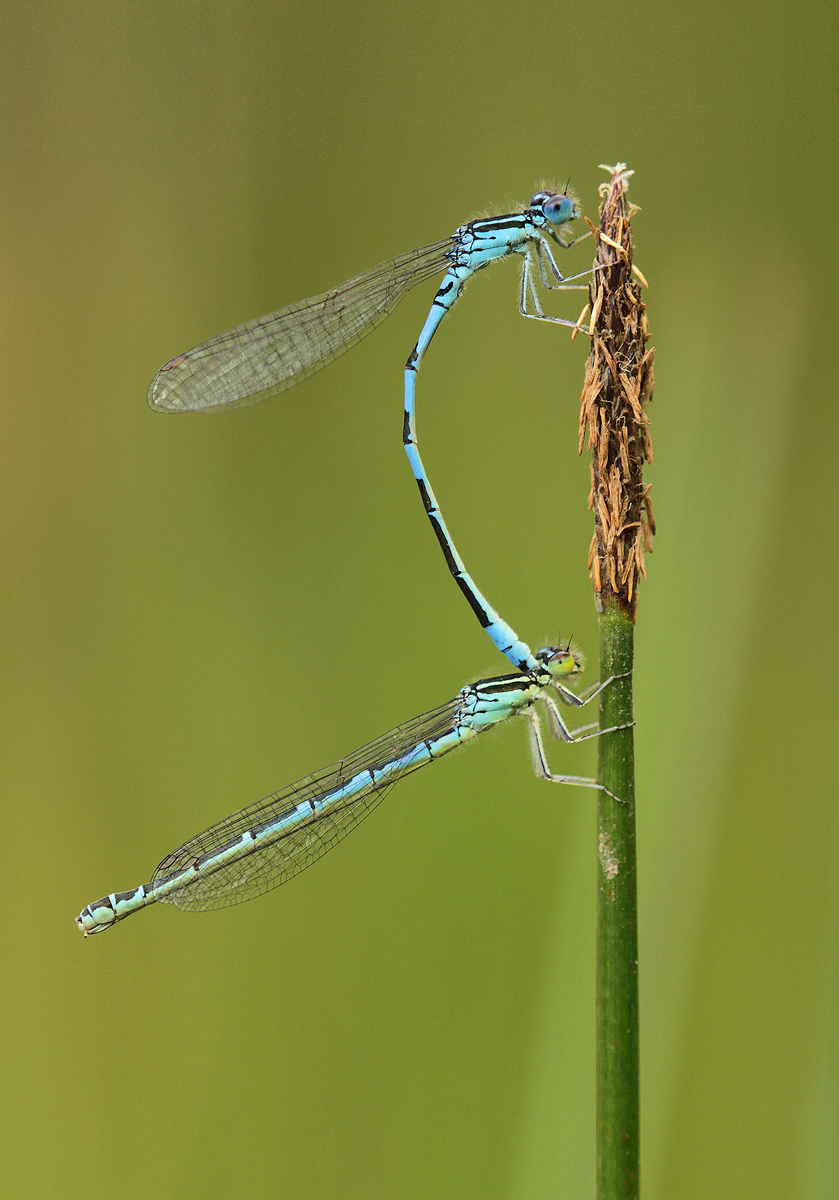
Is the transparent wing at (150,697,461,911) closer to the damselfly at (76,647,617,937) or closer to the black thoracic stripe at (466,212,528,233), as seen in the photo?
the damselfly at (76,647,617,937)

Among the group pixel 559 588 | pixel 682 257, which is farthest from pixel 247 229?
pixel 559 588

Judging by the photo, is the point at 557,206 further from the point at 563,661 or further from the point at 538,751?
the point at 538,751

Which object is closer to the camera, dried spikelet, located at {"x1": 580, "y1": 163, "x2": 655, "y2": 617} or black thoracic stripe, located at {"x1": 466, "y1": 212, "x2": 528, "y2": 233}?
dried spikelet, located at {"x1": 580, "y1": 163, "x2": 655, "y2": 617}

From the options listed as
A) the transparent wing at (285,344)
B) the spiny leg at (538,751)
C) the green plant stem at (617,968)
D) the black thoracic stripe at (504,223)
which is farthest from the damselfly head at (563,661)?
the black thoracic stripe at (504,223)

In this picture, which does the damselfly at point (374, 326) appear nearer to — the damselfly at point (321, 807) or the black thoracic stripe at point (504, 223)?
the black thoracic stripe at point (504, 223)

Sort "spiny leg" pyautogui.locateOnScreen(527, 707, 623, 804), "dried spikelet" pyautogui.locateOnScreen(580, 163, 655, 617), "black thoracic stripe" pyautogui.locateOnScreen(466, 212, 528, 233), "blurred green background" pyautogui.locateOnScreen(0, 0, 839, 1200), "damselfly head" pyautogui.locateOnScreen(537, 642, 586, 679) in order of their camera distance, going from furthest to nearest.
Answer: "black thoracic stripe" pyautogui.locateOnScreen(466, 212, 528, 233)
"blurred green background" pyautogui.locateOnScreen(0, 0, 839, 1200)
"damselfly head" pyautogui.locateOnScreen(537, 642, 586, 679)
"spiny leg" pyautogui.locateOnScreen(527, 707, 623, 804)
"dried spikelet" pyautogui.locateOnScreen(580, 163, 655, 617)

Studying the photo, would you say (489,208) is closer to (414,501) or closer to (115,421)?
(414,501)

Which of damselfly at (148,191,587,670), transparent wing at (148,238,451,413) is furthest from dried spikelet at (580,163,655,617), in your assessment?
transparent wing at (148,238,451,413)

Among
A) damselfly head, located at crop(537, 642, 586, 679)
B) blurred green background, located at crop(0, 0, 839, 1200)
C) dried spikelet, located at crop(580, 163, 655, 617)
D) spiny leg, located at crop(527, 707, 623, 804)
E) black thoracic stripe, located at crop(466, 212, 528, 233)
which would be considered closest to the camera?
dried spikelet, located at crop(580, 163, 655, 617)
